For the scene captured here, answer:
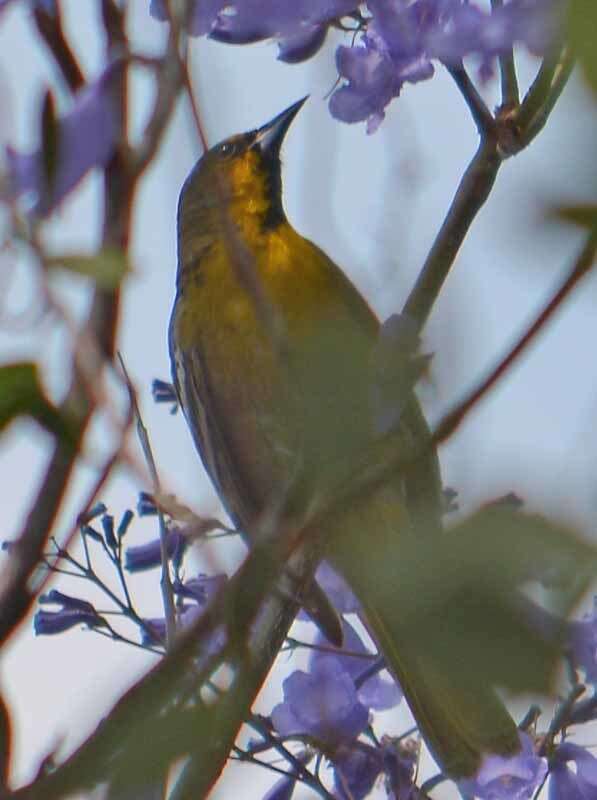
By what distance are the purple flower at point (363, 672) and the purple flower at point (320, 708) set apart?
7 cm

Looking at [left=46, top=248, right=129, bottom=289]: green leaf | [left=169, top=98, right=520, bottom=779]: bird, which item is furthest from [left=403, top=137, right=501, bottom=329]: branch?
[left=46, top=248, right=129, bottom=289]: green leaf

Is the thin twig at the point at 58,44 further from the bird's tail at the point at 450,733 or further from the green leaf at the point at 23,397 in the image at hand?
the bird's tail at the point at 450,733

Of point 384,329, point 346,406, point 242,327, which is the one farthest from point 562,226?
point 242,327

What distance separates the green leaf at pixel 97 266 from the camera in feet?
2.50

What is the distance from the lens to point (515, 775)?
2.05 meters

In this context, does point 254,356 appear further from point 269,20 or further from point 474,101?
point 269,20

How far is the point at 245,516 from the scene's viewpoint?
3.62 meters

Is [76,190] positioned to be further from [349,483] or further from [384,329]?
[384,329]

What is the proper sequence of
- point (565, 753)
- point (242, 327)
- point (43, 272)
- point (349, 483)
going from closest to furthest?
point (43, 272), point (349, 483), point (565, 753), point (242, 327)

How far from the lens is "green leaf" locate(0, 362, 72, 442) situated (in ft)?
2.69

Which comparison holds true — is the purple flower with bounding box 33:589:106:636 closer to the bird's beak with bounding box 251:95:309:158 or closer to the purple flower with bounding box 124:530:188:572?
the purple flower with bounding box 124:530:188:572

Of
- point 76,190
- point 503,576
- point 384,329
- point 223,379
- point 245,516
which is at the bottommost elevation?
point 503,576

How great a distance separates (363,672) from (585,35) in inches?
72.2

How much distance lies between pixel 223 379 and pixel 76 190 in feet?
8.82
